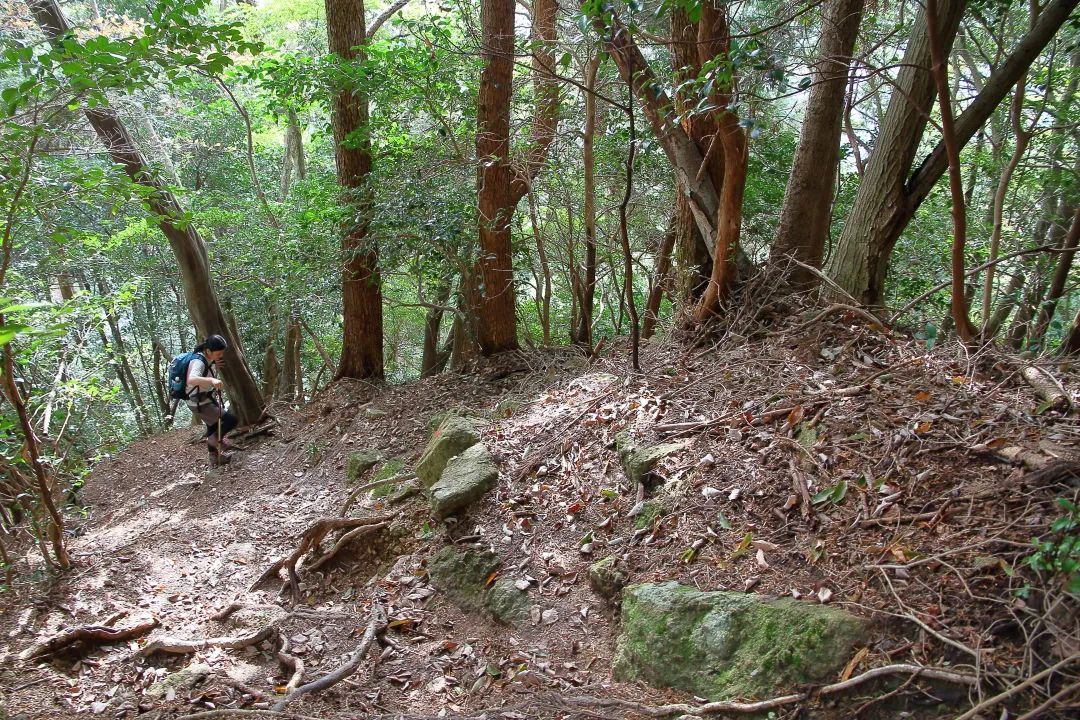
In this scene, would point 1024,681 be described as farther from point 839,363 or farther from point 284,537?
point 284,537

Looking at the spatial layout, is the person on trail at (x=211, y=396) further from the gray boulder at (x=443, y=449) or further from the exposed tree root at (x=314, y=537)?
the gray boulder at (x=443, y=449)

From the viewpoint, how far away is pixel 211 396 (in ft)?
24.7

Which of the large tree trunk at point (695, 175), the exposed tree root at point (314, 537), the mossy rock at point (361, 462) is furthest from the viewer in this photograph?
the mossy rock at point (361, 462)

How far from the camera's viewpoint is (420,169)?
7219 mm

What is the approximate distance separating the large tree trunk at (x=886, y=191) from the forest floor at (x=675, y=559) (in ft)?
1.63

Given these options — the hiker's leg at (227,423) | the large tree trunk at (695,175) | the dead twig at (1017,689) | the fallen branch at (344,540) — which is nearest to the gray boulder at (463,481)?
the fallen branch at (344,540)

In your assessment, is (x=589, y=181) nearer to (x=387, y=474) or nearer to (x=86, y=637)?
(x=387, y=474)

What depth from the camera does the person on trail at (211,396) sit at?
7.05 meters

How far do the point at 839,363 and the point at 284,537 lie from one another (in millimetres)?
4846

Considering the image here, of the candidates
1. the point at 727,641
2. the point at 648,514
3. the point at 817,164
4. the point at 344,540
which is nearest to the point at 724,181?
the point at 817,164

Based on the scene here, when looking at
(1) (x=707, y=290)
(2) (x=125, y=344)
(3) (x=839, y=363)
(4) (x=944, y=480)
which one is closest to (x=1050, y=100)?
(1) (x=707, y=290)

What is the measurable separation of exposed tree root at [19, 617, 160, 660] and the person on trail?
354 centimetres

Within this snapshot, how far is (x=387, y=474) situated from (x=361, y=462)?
58 cm

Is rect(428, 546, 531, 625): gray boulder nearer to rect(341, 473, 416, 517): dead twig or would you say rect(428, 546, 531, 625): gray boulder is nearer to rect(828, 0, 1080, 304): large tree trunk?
rect(341, 473, 416, 517): dead twig
